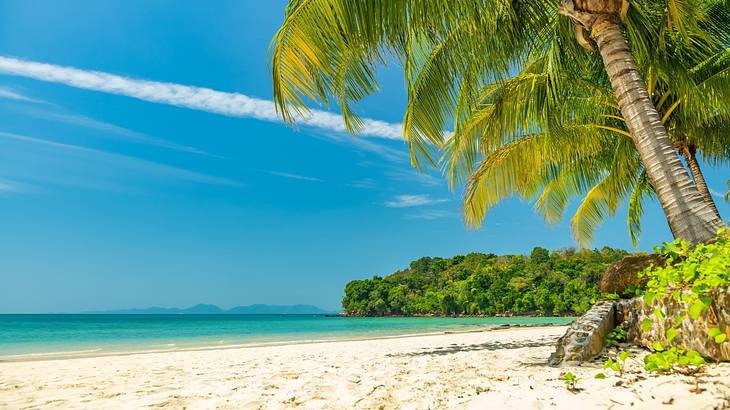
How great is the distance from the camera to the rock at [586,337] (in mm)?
4000

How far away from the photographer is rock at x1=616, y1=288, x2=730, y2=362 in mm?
2752

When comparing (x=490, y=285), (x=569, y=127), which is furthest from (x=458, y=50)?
(x=490, y=285)

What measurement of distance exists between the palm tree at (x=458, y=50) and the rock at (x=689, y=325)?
32.9 inches

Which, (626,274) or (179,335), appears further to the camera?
(179,335)

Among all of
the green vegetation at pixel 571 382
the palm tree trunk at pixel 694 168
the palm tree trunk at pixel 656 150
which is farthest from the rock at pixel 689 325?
the palm tree trunk at pixel 694 168

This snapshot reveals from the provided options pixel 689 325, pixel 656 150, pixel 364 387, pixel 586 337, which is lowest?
pixel 364 387

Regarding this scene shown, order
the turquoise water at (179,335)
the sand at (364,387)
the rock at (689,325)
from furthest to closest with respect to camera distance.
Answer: the turquoise water at (179,335)
the rock at (689,325)
the sand at (364,387)

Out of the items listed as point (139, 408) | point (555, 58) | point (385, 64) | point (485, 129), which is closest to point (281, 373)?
point (139, 408)

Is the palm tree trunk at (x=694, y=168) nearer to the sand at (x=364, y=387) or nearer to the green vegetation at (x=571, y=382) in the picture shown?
the sand at (x=364, y=387)

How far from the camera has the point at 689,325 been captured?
3133 mm

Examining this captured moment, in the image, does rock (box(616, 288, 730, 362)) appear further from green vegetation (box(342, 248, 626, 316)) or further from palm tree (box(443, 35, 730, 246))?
green vegetation (box(342, 248, 626, 316))

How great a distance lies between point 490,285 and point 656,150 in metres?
46.5

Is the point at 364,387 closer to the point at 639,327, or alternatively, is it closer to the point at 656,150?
the point at 639,327

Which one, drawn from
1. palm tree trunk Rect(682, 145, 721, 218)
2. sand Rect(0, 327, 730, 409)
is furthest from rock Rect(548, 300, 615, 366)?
palm tree trunk Rect(682, 145, 721, 218)
